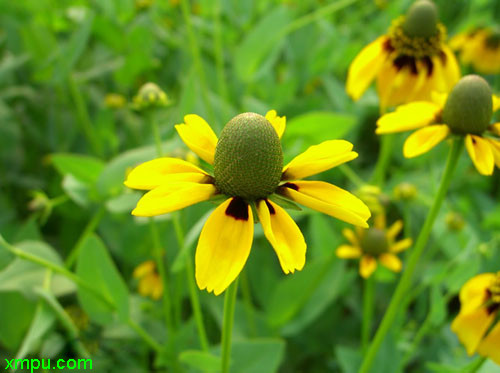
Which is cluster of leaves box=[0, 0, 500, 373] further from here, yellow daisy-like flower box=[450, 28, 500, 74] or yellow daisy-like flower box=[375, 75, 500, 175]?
yellow daisy-like flower box=[375, 75, 500, 175]

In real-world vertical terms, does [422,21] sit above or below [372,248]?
above

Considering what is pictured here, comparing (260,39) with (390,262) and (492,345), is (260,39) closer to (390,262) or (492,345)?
(390,262)

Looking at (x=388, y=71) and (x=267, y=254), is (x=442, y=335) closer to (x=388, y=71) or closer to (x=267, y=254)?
(x=267, y=254)

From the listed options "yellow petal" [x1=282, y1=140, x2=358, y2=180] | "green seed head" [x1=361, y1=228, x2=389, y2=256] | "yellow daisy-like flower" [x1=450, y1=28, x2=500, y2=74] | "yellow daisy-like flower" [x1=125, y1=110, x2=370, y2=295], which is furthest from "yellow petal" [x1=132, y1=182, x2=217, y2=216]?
"yellow daisy-like flower" [x1=450, y1=28, x2=500, y2=74]

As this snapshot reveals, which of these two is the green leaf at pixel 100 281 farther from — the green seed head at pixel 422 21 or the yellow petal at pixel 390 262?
the green seed head at pixel 422 21

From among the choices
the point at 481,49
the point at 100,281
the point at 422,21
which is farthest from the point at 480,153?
the point at 481,49

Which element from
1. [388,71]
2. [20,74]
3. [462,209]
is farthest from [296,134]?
[20,74]

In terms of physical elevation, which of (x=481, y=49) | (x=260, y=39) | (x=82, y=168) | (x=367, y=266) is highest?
(x=481, y=49)
